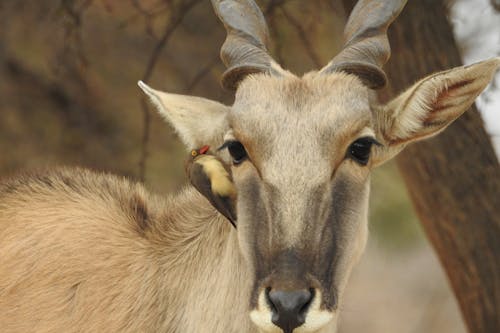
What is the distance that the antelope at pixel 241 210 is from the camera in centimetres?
461

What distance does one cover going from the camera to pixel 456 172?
7527mm

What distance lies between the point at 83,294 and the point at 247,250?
47.8 inches

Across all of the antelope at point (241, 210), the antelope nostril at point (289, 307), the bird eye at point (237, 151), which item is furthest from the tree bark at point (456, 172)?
the antelope nostril at point (289, 307)

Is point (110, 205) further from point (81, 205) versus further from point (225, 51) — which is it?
point (225, 51)

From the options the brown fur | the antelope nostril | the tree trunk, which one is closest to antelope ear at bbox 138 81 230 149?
the brown fur

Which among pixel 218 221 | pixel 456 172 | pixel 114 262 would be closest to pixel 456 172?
pixel 456 172

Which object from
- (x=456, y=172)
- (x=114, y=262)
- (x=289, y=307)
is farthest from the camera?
(x=456, y=172)

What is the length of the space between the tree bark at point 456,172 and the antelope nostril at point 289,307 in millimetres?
3490

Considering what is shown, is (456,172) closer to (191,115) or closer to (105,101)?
(191,115)

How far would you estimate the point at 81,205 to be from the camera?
6090mm

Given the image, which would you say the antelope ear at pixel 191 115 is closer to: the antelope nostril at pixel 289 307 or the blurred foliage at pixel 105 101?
the antelope nostril at pixel 289 307

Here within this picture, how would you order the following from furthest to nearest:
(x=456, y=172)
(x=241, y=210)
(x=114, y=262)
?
1. (x=456, y=172)
2. (x=114, y=262)
3. (x=241, y=210)

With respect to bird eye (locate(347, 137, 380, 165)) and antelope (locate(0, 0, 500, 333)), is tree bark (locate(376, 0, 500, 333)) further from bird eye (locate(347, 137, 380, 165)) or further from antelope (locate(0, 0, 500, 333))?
bird eye (locate(347, 137, 380, 165))

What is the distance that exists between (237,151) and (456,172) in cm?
308
